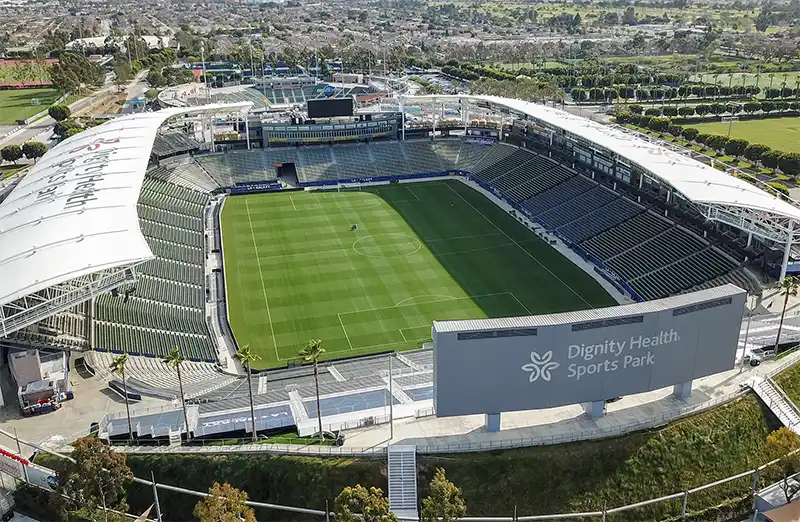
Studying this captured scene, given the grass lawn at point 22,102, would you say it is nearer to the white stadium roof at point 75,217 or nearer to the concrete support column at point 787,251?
the white stadium roof at point 75,217

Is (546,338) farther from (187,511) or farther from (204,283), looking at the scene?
(204,283)

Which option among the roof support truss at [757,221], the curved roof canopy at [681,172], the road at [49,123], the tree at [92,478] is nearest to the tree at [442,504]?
the tree at [92,478]

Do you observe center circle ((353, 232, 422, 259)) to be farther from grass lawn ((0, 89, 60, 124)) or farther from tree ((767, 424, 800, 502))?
grass lawn ((0, 89, 60, 124))

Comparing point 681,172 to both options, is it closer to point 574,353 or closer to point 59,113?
point 574,353

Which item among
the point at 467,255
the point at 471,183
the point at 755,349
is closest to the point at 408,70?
the point at 471,183

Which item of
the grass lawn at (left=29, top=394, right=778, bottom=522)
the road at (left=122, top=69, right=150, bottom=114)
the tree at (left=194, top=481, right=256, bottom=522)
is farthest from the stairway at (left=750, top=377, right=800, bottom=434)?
the road at (left=122, top=69, right=150, bottom=114)

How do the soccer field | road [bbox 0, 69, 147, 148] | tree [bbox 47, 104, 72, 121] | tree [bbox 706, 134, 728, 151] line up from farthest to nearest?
tree [bbox 47, 104, 72, 121] → road [bbox 0, 69, 147, 148] → tree [bbox 706, 134, 728, 151] → the soccer field
